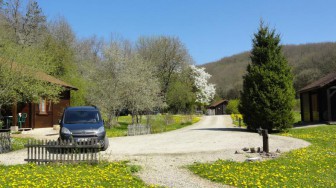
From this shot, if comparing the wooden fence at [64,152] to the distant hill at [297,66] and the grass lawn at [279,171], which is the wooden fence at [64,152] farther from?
the distant hill at [297,66]

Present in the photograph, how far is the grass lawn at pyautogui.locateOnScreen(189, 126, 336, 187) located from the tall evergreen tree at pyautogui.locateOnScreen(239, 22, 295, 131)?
9.66 metres

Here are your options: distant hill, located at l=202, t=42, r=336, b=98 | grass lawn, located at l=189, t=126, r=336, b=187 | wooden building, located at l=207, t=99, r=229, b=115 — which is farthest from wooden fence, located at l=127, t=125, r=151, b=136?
wooden building, located at l=207, t=99, r=229, b=115

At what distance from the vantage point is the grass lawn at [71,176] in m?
7.63

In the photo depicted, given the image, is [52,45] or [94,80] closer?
[94,80]

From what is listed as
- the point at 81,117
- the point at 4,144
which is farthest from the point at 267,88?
the point at 4,144

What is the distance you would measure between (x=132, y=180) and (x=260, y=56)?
57.7 ft

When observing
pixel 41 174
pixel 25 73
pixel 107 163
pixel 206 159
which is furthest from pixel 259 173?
pixel 25 73

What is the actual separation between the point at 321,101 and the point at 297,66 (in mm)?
57021

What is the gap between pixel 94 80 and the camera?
1288 inches

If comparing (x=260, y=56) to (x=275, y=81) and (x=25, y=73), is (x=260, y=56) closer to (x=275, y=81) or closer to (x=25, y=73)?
(x=275, y=81)

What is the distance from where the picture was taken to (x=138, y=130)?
2420 cm

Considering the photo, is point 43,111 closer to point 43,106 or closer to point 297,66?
point 43,106

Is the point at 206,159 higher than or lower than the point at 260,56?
lower

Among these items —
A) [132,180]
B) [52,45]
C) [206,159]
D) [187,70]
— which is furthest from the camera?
[187,70]
